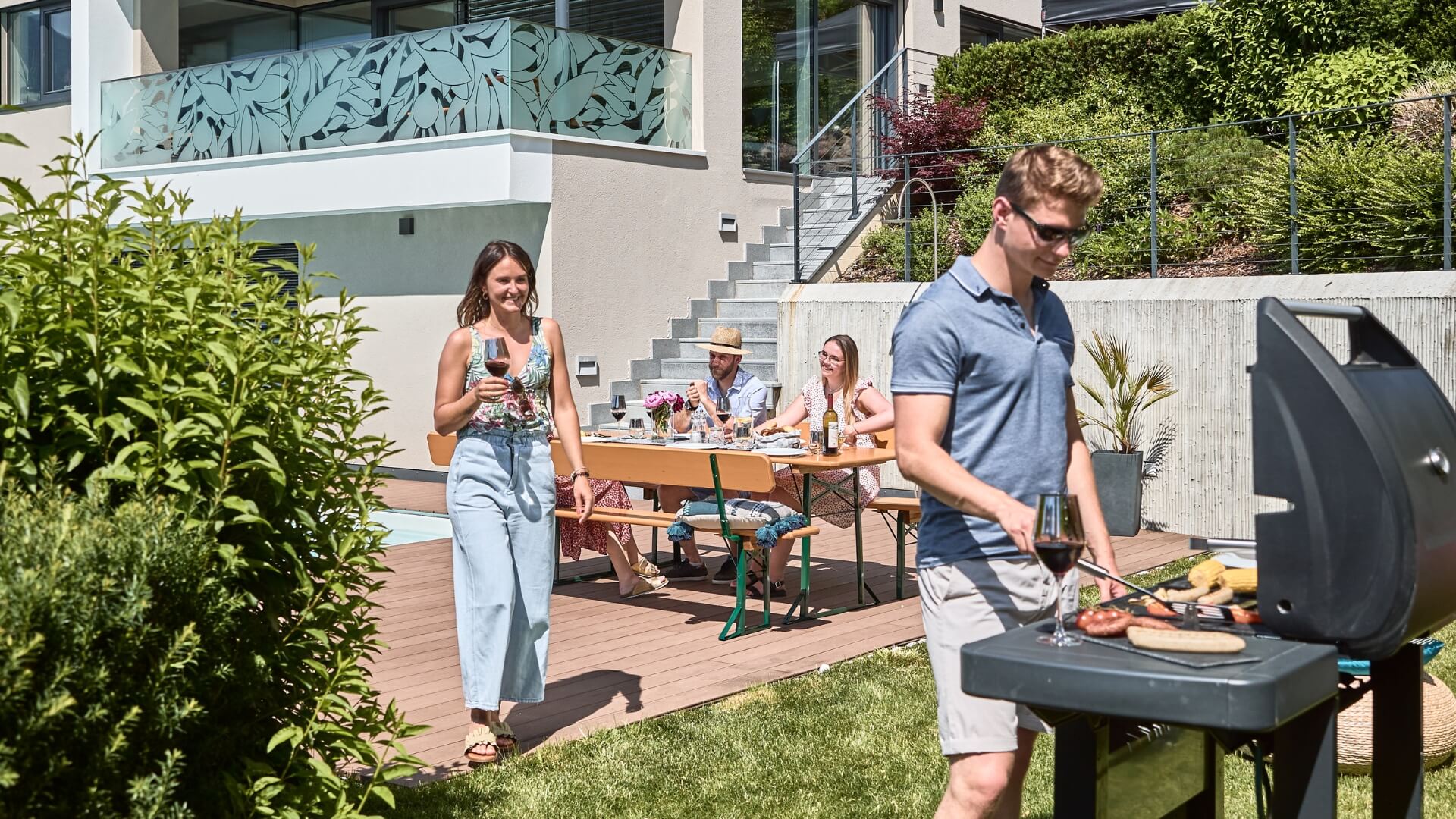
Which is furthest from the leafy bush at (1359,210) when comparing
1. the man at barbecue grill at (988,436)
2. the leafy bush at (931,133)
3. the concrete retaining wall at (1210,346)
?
the man at barbecue grill at (988,436)

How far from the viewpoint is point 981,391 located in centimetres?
322

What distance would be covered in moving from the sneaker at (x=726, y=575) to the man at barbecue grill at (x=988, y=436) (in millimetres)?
5480

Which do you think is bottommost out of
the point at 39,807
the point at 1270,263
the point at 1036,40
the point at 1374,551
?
the point at 39,807

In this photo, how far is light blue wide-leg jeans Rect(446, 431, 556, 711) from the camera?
17.0 ft

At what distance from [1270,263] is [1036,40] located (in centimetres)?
635

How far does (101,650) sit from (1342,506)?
2.27m

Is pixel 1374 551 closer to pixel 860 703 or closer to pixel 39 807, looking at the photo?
pixel 39 807

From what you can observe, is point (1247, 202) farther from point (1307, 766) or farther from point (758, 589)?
point (1307, 766)

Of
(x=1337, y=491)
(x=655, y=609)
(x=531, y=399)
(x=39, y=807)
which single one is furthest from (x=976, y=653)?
(x=655, y=609)

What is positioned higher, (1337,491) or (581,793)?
(1337,491)

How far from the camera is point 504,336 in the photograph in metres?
5.40

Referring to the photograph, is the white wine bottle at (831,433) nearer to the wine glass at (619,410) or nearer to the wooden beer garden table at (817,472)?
the wooden beer garden table at (817,472)

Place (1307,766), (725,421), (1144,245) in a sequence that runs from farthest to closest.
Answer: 1. (1144,245)
2. (725,421)
3. (1307,766)

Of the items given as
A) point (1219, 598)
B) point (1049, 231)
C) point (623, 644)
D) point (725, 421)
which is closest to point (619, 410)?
point (725, 421)
